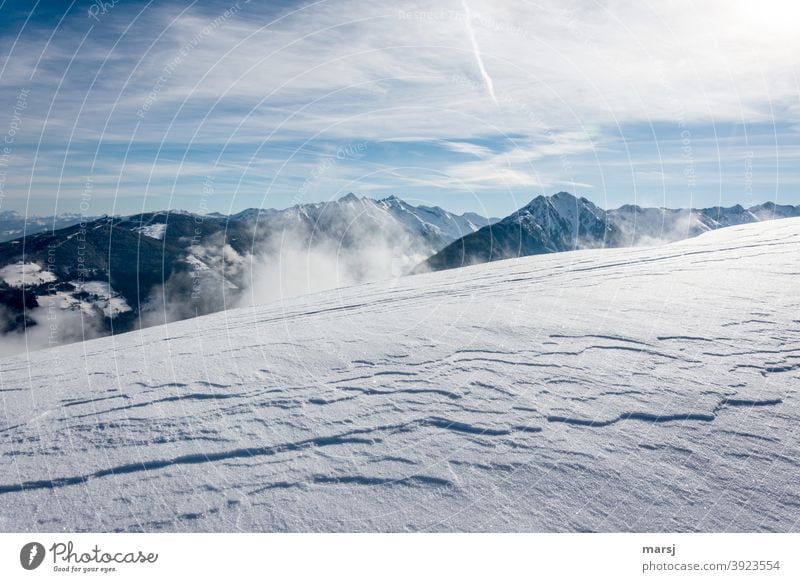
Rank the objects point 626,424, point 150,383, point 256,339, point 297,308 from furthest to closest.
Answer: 1. point 297,308
2. point 256,339
3. point 150,383
4. point 626,424

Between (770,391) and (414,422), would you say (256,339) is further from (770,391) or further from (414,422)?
(770,391)

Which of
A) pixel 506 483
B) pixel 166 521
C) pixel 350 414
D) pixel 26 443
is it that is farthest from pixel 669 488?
pixel 26 443

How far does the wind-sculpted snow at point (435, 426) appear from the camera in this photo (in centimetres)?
412

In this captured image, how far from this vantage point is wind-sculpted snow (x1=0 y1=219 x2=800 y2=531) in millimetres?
4121

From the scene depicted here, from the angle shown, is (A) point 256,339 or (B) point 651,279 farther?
(B) point 651,279

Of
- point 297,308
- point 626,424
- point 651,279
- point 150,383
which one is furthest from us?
point 297,308

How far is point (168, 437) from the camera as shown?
5.27 meters

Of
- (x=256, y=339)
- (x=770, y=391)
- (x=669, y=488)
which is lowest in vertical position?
(x=669, y=488)

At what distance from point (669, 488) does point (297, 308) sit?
995 centimetres

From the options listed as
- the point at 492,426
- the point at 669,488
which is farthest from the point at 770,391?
the point at 492,426

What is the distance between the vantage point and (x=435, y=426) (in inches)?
202

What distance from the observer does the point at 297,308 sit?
1274 cm

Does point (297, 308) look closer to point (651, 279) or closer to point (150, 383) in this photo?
point (150, 383)
